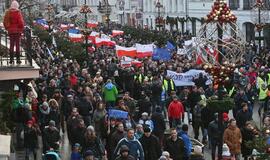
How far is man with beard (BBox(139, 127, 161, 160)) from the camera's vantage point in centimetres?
1739

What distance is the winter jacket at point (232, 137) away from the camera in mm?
18484

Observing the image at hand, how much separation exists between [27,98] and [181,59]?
50.2ft

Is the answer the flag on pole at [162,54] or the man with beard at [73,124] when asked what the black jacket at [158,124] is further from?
the flag on pole at [162,54]

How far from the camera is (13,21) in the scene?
2002 centimetres

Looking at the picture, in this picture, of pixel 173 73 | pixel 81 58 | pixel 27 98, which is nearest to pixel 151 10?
pixel 81 58

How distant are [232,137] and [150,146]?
2.16 metres

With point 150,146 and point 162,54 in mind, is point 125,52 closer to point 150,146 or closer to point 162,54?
point 162,54

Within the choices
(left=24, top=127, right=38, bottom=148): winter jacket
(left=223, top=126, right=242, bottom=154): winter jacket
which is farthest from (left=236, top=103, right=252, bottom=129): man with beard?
A: (left=24, top=127, right=38, bottom=148): winter jacket

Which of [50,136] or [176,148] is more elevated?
[176,148]

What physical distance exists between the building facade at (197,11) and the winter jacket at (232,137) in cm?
3884

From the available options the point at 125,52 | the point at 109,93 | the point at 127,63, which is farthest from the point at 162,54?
the point at 109,93

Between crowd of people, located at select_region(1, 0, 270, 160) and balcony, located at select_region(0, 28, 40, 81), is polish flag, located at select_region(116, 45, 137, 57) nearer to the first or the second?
Answer: crowd of people, located at select_region(1, 0, 270, 160)

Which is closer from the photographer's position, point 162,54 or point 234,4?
point 162,54

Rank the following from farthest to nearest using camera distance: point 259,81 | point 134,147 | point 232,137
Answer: point 259,81
point 232,137
point 134,147
